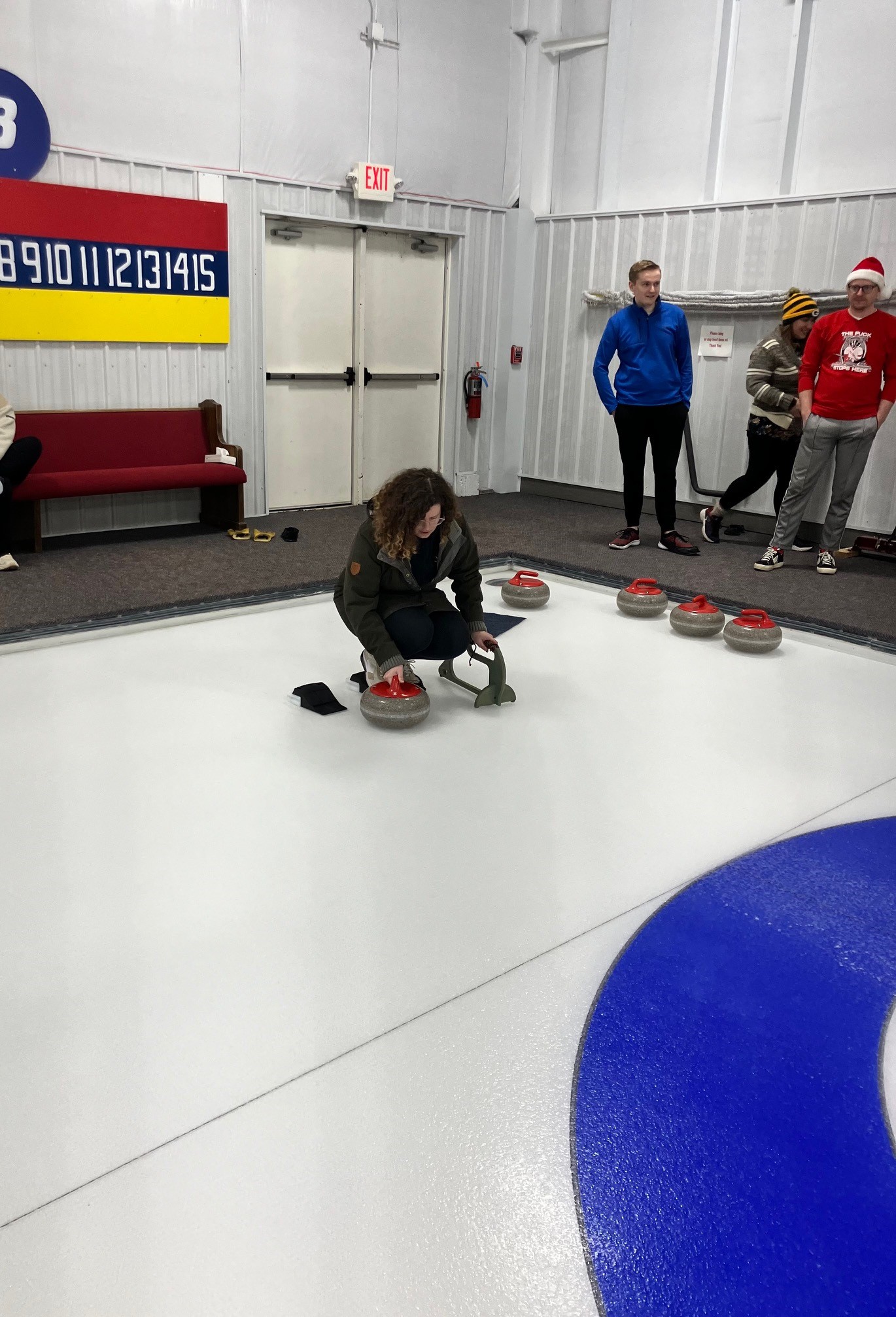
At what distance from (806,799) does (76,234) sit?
17.3ft

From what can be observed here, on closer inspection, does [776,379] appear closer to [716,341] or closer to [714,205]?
[716,341]

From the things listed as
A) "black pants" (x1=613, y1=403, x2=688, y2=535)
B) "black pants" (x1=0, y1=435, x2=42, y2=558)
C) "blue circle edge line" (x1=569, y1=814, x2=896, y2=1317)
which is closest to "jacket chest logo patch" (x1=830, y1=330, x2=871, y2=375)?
"black pants" (x1=613, y1=403, x2=688, y2=535)

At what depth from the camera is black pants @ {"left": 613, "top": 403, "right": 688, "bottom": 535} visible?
6309 mm

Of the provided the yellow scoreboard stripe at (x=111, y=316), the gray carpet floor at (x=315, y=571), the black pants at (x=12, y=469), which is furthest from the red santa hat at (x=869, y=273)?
the black pants at (x=12, y=469)

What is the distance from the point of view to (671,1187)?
5.59 feet

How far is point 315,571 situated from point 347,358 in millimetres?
2749

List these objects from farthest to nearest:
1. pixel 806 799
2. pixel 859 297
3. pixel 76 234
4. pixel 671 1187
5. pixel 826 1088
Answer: pixel 76 234
pixel 859 297
pixel 806 799
pixel 826 1088
pixel 671 1187

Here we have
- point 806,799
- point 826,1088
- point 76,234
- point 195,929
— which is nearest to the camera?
point 826,1088

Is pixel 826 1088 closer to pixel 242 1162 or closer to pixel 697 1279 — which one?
pixel 697 1279

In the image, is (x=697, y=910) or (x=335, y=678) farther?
(x=335, y=678)

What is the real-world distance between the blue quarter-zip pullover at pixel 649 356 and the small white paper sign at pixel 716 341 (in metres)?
1.21

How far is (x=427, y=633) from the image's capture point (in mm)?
3672

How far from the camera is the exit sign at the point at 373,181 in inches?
282

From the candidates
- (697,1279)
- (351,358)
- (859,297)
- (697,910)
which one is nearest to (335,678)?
(697,910)
